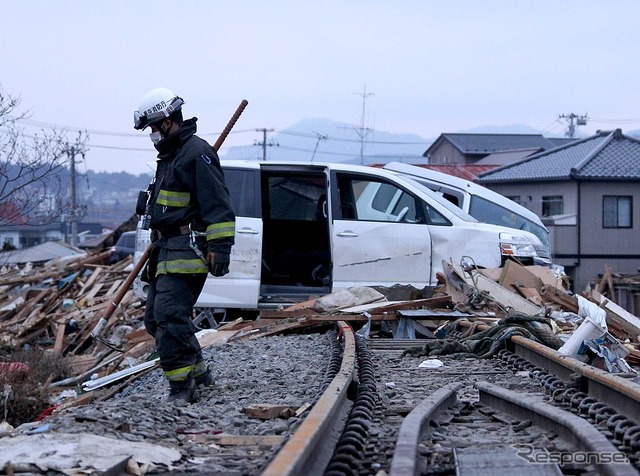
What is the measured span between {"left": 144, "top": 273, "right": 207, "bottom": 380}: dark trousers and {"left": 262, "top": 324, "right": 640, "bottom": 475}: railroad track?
3.49 ft

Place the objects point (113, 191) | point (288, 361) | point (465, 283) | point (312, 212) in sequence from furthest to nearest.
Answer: point (113, 191), point (312, 212), point (465, 283), point (288, 361)

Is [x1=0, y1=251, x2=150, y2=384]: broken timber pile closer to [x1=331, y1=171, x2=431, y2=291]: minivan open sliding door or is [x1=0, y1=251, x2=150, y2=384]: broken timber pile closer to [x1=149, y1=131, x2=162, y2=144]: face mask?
[x1=331, y1=171, x2=431, y2=291]: minivan open sliding door

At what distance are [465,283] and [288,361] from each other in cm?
329

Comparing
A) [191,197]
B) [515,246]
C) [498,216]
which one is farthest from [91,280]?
[191,197]

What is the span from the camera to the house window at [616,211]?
41.9 m

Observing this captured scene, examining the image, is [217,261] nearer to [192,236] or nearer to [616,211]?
[192,236]

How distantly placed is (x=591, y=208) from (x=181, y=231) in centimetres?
3768

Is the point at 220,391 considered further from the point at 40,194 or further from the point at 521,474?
the point at 40,194

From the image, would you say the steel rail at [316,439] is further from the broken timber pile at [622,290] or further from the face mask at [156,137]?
the broken timber pile at [622,290]

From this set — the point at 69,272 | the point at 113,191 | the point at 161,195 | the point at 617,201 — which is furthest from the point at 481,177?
the point at 113,191

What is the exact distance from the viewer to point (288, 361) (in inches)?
306

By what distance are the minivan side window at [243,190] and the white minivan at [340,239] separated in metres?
0.01

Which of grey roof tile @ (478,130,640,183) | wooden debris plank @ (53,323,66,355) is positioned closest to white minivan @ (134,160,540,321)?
wooden debris plank @ (53,323,66,355)

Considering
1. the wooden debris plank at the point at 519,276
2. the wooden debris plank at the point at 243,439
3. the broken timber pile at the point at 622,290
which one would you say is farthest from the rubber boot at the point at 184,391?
the broken timber pile at the point at 622,290
